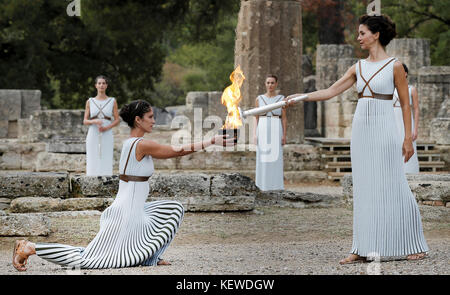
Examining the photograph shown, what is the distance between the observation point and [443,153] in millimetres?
16328

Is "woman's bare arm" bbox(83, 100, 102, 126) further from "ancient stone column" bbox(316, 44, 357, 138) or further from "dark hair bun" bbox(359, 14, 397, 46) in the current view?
"ancient stone column" bbox(316, 44, 357, 138)

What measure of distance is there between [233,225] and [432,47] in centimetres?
2073

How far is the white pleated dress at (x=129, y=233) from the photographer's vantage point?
6.42 meters

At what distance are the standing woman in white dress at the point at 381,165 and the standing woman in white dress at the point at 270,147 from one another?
553 cm

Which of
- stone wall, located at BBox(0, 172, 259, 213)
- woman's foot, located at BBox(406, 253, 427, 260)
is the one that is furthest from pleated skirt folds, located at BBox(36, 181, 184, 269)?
stone wall, located at BBox(0, 172, 259, 213)

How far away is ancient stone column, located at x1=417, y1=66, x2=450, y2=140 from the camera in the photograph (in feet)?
67.3

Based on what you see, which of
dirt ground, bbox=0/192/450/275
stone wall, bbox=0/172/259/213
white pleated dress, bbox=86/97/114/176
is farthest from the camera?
white pleated dress, bbox=86/97/114/176

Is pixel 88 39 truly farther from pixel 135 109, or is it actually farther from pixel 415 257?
pixel 415 257

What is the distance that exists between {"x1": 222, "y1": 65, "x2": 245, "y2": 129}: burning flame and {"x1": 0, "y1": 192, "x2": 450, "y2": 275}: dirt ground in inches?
42.7

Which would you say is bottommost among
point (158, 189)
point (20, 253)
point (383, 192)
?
point (20, 253)

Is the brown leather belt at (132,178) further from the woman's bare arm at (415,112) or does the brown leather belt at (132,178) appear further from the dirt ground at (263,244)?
the woman's bare arm at (415,112)

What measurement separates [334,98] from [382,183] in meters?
15.0

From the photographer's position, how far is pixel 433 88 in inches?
811

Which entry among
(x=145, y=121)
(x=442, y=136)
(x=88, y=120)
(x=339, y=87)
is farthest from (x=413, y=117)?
(x=145, y=121)
